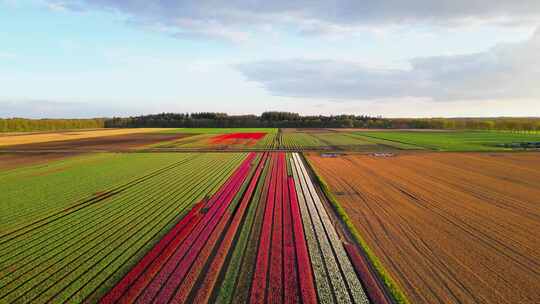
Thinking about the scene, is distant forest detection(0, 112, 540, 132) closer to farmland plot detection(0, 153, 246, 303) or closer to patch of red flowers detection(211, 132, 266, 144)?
patch of red flowers detection(211, 132, 266, 144)

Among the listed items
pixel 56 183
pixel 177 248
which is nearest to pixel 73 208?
pixel 56 183

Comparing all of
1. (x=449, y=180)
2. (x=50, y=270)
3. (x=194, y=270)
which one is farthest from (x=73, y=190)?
(x=449, y=180)

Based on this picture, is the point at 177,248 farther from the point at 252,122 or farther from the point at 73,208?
the point at 252,122

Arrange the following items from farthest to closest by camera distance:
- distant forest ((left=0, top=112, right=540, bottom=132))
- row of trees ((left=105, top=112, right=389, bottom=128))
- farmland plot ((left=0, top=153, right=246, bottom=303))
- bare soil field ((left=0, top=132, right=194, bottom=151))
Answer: row of trees ((left=105, top=112, right=389, bottom=128)), distant forest ((left=0, top=112, right=540, bottom=132)), bare soil field ((left=0, top=132, right=194, bottom=151)), farmland plot ((left=0, top=153, right=246, bottom=303))

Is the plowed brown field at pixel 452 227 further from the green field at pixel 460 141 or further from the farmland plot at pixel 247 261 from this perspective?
the green field at pixel 460 141

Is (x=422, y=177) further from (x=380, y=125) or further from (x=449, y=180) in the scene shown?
(x=380, y=125)

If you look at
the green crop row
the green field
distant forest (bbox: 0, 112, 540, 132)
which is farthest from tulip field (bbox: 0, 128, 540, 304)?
distant forest (bbox: 0, 112, 540, 132)
